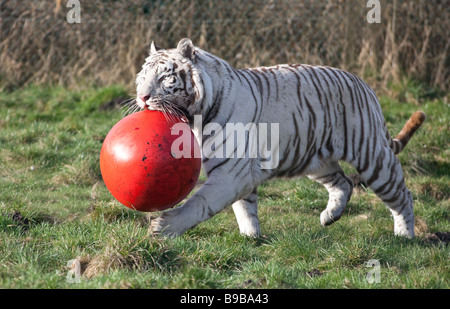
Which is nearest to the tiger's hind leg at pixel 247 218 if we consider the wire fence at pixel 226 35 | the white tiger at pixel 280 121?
the white tiger at pixel 280 121

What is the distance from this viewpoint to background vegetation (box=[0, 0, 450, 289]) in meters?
3.54

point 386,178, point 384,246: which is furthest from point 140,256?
point 386,178

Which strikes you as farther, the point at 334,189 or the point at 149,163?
the point at 334,189

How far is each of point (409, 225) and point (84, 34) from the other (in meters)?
5.79

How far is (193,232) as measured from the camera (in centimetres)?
447

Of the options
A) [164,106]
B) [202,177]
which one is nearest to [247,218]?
[164,106]

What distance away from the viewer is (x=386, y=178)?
15.6ft

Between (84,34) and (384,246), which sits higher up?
(84,34)

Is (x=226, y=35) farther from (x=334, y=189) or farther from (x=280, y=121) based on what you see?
(x=280, y=121)

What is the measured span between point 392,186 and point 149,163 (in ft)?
6.97

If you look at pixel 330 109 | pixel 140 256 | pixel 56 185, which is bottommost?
pixel 56 185

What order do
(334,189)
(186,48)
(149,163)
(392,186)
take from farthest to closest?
1. (334,189)
2. (392,186)
3. (186,48)
4. (149,163)

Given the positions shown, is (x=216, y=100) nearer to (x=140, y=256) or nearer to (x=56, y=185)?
(x=140, y=256)

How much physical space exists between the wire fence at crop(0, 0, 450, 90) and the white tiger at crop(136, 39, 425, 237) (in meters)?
3.69
